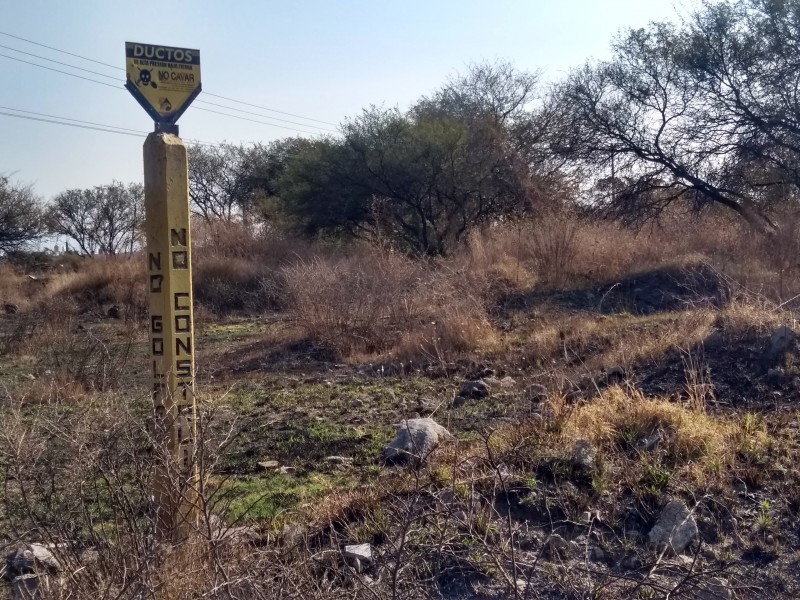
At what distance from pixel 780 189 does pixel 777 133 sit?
4.33 feet

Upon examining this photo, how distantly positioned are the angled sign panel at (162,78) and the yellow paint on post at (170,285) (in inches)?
5.0

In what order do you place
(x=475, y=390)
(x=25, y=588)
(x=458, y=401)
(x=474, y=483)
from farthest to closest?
(x=475, y=390)
(x=458, y=401)
(x=474, y=483)
(x=25, y=588)

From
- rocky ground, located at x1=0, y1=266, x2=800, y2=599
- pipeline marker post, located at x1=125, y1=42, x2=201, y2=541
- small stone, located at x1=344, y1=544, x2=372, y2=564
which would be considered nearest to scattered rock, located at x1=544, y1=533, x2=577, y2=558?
rocky ground, located at x1=0, y1=266, x2=800, y2=599

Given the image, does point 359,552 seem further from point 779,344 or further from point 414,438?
point 779,344

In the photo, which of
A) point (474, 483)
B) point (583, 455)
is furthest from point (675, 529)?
point (474, 483)

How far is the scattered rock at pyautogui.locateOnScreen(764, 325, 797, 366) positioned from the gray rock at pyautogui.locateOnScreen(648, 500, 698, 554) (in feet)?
10.7

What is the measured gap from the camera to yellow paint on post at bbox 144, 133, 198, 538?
13.4 ft

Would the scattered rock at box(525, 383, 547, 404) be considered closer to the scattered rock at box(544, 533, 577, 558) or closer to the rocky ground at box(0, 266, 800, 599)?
the rocky ground at box(0, 266, 800, 599)

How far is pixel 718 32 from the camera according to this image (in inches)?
711

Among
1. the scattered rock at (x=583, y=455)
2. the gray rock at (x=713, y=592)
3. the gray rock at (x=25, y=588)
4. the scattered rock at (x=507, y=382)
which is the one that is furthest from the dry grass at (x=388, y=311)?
the gray rock at (x=25, y=588)

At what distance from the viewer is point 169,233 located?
4.11 meters

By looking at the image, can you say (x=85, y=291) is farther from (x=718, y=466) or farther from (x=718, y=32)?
(x=718, y=466)

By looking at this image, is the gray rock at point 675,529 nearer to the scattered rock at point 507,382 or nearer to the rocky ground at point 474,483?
the rocky ground at point 474,483

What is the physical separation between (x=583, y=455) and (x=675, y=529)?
782 millimetres
